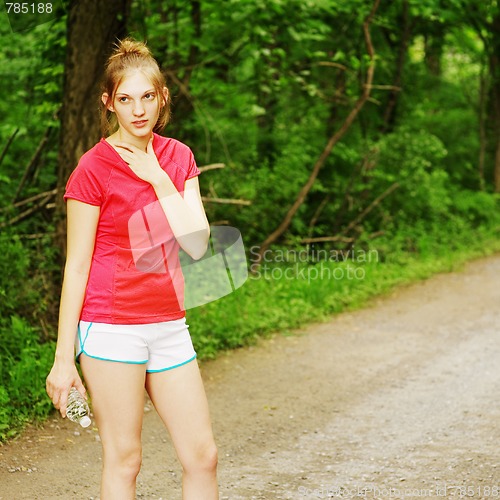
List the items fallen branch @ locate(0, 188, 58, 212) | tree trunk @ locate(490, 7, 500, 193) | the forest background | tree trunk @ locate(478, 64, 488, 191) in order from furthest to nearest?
tree trunk @ locate(478, 64, 488, 191) → tree trunk @ locate(490, 7, 500, 193) → fallen branch @ locate(0, 188, 58, 212) → the forest background

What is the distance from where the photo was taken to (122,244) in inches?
109

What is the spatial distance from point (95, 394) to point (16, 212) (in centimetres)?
593

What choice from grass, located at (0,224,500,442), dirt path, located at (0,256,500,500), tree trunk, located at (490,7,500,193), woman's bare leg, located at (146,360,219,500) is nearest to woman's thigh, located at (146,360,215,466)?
woman's bare leg, located at (146,360,219,500)

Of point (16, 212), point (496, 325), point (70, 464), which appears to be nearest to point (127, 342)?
point (70, 464)

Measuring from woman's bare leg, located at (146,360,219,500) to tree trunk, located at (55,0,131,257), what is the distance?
431cm

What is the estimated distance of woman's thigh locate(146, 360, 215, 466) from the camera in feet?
9.30

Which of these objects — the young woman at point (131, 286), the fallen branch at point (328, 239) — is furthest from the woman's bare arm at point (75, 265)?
the fallen branch at point (328, 239)

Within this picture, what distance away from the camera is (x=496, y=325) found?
8.84 metres

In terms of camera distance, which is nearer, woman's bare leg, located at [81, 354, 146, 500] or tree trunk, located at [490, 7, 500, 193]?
woman's bare leg, located at [81, 354, 146, 500]

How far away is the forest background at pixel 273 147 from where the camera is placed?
6902 millimetres

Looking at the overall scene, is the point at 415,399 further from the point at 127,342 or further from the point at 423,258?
the point at 423,258

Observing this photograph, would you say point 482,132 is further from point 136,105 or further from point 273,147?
point 136,105
